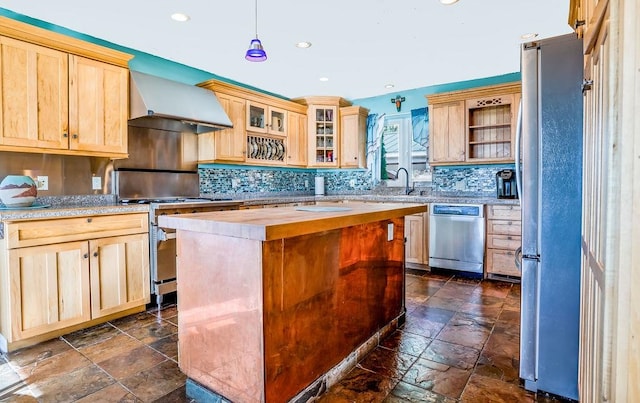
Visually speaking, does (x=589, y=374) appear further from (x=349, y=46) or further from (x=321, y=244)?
(x=349, y=46)

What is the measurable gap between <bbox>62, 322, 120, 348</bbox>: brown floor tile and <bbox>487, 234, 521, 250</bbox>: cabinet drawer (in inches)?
150

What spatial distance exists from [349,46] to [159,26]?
70.3 inches

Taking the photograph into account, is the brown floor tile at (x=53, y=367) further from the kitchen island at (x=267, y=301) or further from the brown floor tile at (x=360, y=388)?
the brown floor tile at (x=360, y=388)

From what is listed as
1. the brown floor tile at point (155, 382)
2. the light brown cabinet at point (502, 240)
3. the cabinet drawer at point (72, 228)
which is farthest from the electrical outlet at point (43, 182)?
the light brown cabinet at point (502, 240)

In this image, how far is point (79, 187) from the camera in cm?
321

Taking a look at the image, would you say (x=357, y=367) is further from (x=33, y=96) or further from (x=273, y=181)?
(x=273, y=181)

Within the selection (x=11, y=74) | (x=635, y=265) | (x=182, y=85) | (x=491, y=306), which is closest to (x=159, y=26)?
(x=182, y=85)

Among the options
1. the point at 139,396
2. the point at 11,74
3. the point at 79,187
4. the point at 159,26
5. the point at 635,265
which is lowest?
the point at 139,396

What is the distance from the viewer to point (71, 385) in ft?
6.37

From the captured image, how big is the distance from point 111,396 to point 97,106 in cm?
231

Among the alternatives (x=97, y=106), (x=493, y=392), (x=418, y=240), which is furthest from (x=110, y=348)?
(x=418, y=240)

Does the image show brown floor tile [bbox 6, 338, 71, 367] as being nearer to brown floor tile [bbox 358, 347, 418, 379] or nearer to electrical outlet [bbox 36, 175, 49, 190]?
electrical outlet [bbox 36, 175, 49, 190]

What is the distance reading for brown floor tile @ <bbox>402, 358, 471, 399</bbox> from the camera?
1.91 metres

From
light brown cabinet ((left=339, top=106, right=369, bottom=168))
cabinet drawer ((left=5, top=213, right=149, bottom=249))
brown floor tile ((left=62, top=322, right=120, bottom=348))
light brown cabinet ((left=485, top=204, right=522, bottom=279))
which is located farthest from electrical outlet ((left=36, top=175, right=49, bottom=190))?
light brown cabinet ((left=485, top=204, right=522, bottom=279))
